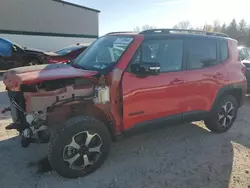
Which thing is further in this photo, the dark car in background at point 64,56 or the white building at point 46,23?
the white building at point 46,23

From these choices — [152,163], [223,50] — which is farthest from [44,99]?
[223,50]

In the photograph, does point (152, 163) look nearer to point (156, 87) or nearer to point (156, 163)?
point (156, 163)

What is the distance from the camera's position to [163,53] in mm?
3924

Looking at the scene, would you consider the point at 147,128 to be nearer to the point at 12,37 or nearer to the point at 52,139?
the point at 52,139

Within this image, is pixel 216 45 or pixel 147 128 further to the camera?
pixel 216 45

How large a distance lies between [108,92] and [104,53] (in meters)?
0.86

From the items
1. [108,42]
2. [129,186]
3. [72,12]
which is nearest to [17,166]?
[129,186]

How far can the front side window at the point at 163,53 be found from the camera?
12.1 ft

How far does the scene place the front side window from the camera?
369 centimetres

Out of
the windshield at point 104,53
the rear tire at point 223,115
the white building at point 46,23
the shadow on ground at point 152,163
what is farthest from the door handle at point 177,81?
the white building at point 46,23

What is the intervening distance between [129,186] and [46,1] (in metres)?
19.2

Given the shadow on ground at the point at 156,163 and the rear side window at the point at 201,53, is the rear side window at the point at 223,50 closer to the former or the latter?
the rear side window at the point at 201,53

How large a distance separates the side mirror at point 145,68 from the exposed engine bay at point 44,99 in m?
0.50

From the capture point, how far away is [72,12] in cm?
2197
